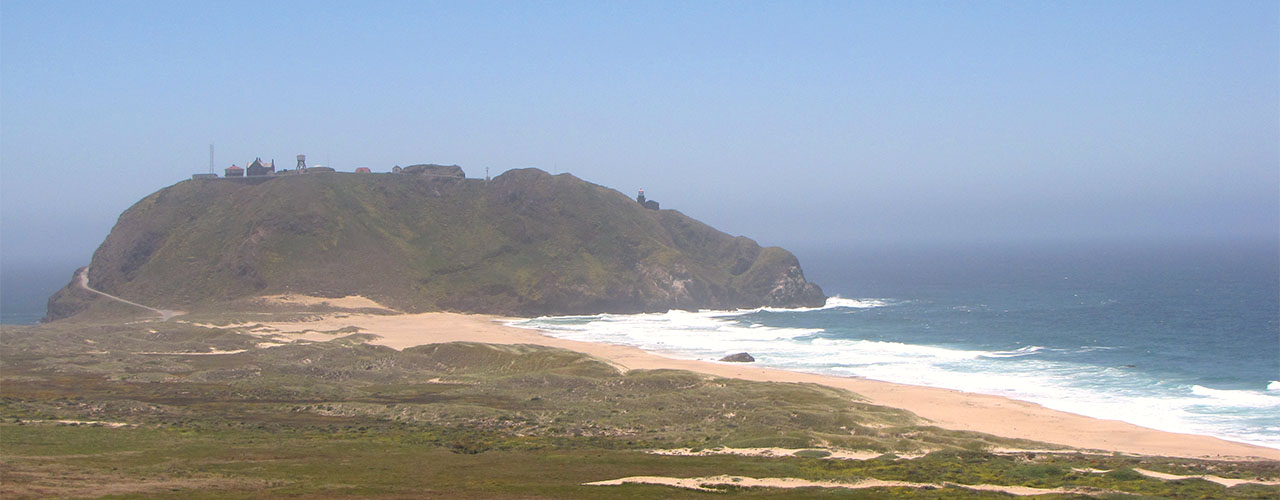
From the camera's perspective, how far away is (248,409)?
1987 inches

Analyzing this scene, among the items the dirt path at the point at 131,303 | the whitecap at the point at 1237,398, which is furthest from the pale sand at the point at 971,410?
the dirt path at the point at 131,303

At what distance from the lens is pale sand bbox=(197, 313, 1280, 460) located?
45250 millimetres

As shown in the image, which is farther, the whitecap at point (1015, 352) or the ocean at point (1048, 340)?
the whitecap at point (1015, 352)

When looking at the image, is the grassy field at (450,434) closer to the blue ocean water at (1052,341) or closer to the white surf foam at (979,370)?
the white surf foam at (979,370)

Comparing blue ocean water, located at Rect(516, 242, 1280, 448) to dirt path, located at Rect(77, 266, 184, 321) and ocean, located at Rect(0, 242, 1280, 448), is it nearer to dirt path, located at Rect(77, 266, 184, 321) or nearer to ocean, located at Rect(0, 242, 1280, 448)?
ocean, located at Rect(0, 242, 1280, 448)

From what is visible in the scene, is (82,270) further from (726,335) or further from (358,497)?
(358,497)

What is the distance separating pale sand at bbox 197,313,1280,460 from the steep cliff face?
27.9 metres

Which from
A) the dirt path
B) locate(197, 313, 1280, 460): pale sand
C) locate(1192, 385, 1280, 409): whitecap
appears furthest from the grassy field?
the dirt path

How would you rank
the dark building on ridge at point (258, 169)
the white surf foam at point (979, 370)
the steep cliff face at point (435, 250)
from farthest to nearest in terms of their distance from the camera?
the dark building on ridge at point (258, 169) → the steep cliff face at point (435, 250) → the white surf foam at point (979, 370)

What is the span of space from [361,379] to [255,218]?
79.2 m

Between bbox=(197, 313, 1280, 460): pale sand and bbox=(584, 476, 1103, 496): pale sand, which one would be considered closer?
bbox=(584, 476, 1103, 496): pale sand

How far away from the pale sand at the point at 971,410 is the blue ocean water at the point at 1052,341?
98.4 inches

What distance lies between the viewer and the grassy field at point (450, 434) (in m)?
33.0

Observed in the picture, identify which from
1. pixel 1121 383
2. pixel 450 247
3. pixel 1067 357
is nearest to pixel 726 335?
pixel 1067 357
